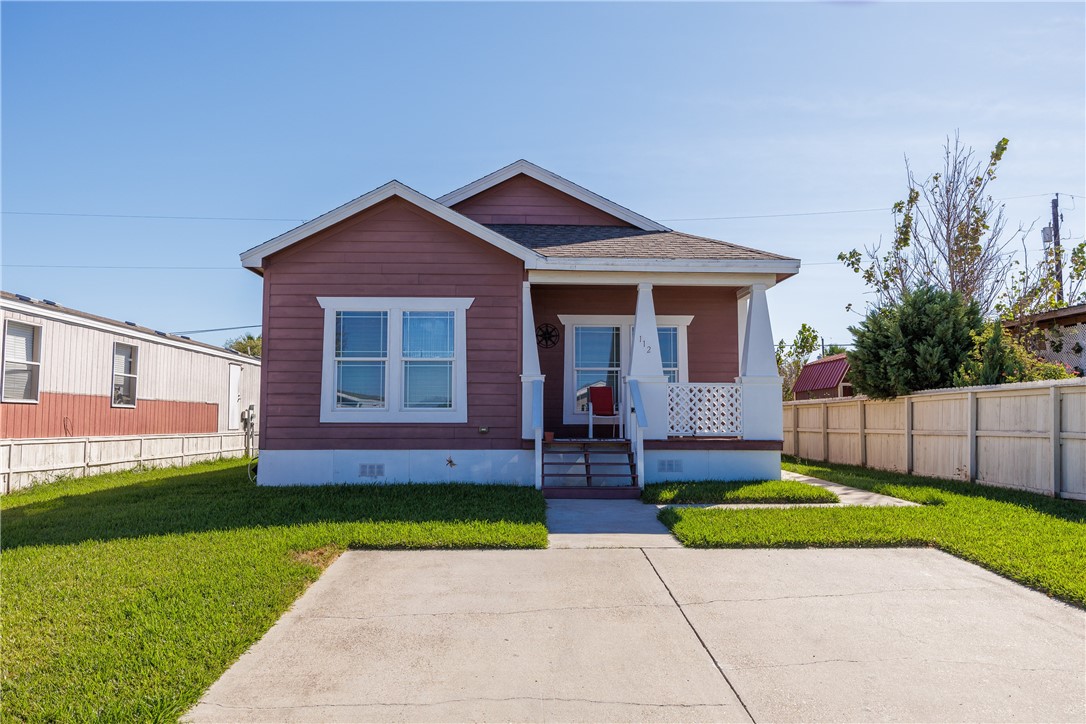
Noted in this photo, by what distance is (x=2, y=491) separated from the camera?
39.6 ft

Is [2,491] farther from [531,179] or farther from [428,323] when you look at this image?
[531,179]

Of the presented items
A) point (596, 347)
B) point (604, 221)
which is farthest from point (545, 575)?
point (604, 221)

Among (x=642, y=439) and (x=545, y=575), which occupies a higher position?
(x=642, y=439)

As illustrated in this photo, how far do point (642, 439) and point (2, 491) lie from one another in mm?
9883

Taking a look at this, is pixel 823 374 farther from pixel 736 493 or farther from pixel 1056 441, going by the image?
pixel 736 493

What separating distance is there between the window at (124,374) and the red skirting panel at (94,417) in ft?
0.63

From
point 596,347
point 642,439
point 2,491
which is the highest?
point 596,347

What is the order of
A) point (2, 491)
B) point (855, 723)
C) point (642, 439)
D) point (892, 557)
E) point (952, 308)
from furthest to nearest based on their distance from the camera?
point (952, 308) → point (2, 491) → point (642, 439) → point (892, 557) → point (855, 723)

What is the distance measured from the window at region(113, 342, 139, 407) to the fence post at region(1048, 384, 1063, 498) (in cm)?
1588

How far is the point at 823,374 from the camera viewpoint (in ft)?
94.4

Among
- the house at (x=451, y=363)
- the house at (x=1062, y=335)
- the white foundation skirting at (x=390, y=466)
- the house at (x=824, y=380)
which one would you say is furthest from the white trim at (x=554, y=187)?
the house at (x=824, y=380)

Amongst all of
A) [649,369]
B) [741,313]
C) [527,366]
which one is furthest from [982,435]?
[527,366]

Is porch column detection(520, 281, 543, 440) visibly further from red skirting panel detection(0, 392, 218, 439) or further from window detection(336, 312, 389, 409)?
red skirting panel detection(0, 392, 218, 439)

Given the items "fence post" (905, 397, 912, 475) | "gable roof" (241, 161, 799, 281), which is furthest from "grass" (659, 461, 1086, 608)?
"gable roof" (241, 161, 799, 281)
